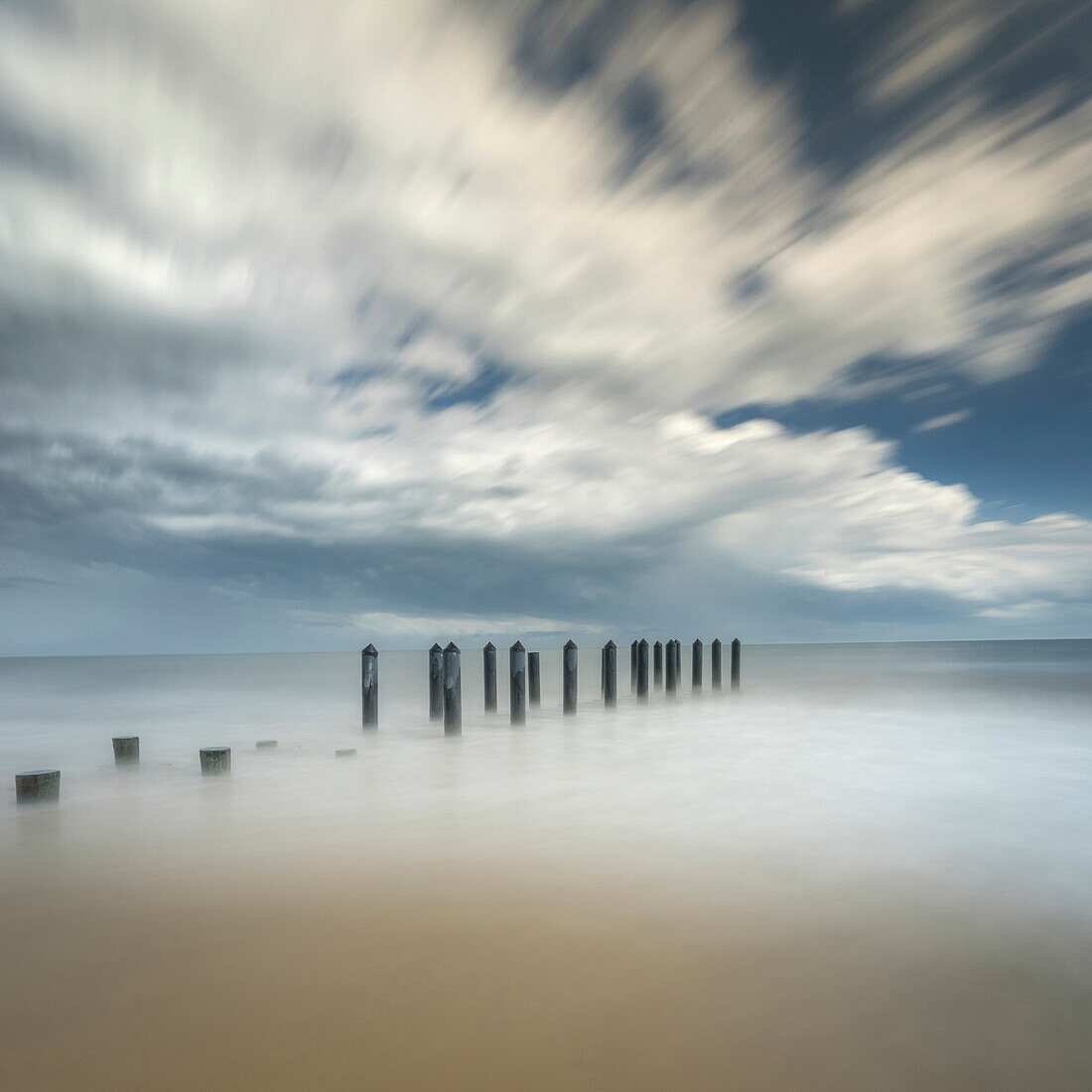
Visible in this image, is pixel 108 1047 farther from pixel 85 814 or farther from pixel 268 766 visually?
pixel 268 766

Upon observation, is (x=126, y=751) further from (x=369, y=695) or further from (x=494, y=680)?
(x=494, y=680)

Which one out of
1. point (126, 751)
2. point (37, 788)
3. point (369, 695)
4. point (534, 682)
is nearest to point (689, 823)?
point (37, 788)

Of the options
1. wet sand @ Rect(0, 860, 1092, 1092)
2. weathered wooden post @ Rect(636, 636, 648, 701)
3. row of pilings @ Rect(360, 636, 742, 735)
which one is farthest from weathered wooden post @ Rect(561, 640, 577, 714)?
wet sand @ Rect(0, 860, 1092, 1092)

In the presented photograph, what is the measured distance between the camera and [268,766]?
34.3 ft

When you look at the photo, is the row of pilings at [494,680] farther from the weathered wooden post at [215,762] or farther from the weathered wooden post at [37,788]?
the weathered wooden post at [37,788]

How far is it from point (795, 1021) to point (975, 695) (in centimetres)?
2273

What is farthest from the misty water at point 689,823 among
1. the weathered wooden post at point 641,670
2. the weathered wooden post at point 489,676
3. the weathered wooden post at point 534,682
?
the weathered wooden post at point 641,670

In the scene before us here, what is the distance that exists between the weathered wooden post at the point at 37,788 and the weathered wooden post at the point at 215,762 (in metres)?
1.78

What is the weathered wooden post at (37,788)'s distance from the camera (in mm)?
7953

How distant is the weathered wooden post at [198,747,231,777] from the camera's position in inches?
375

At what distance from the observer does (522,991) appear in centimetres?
365

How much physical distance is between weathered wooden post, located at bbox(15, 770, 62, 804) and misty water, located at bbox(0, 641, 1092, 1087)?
0.78ft

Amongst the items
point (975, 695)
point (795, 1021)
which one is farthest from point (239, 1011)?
point (975, 695)

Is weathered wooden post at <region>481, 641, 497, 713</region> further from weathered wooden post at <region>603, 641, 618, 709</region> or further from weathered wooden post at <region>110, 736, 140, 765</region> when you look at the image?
weathered wooden post at <region>110, 736, 140, 765</region>
